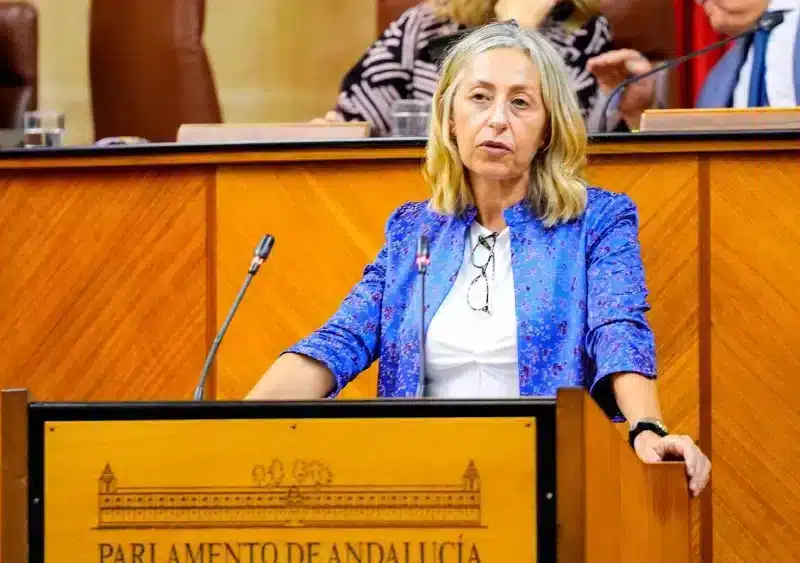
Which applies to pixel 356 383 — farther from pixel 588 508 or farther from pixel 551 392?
pixel 588 508

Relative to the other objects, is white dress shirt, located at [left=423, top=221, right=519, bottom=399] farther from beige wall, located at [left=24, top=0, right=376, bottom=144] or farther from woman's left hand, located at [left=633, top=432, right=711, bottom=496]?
beige wall, located at [left=24, top=0, right=376, bottom=144]

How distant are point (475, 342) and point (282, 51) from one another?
9.90 ft

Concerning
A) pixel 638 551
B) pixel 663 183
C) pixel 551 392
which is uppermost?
pixel 663 183

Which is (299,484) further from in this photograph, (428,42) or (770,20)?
(428,42)

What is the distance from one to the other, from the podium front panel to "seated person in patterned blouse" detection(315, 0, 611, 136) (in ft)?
6.43

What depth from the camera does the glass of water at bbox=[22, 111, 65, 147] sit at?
3.37 meters

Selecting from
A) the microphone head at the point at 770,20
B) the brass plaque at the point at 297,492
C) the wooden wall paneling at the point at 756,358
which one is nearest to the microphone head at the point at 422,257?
the brass plaque at the point at 297,492

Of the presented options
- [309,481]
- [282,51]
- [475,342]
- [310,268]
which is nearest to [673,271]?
[475,342]

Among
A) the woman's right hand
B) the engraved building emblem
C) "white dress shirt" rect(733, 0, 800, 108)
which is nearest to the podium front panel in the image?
the engraved building emblem

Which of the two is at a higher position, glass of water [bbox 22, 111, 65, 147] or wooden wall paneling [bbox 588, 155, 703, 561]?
glass of water [bbox 22, 111, 65, 147]

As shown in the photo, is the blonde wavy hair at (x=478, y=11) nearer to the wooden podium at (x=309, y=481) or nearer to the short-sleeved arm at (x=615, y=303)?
the short-sleeved arm at (x=615, y=303)

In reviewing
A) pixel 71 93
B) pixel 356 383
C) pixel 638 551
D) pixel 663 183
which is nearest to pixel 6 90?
pixel 71 93

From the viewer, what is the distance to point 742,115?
288cm

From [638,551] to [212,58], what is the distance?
12.0ft
